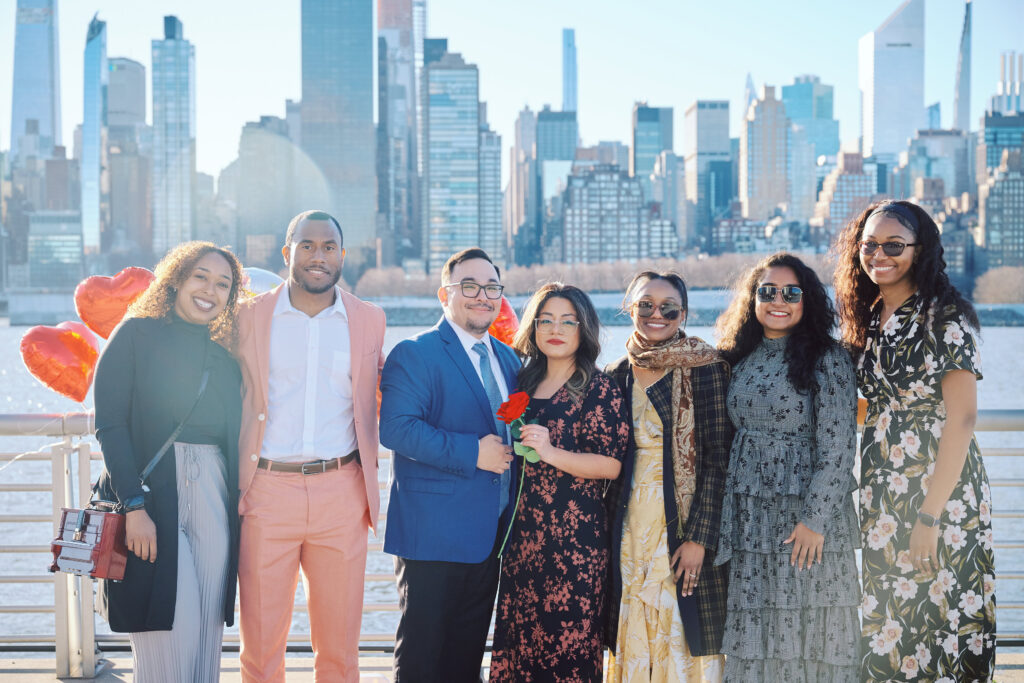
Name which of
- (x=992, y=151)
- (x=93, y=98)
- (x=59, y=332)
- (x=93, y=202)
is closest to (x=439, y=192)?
(x=93, y=202)

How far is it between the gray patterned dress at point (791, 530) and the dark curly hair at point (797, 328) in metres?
0.04

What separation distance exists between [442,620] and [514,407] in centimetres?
73

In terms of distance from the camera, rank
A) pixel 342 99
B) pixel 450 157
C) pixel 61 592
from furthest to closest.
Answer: pixel 450 157 → pixel 342 99 → pixel 61 592

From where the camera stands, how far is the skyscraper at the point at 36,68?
11906cm

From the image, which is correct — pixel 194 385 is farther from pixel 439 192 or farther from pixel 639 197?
pixel 639 197

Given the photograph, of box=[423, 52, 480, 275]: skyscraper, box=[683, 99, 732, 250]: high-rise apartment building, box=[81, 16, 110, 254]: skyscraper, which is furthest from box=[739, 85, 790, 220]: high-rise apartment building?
box=[81, 16, 110, 254]: skyscraper

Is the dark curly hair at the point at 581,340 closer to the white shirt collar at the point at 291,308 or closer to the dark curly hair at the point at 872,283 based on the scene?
the white shirt collar at the point at 291,308

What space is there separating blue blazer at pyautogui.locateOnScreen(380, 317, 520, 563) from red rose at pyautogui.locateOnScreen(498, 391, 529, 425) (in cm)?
16

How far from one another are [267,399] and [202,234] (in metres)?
108

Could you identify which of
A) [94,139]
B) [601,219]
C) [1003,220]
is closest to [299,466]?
[1003,220]

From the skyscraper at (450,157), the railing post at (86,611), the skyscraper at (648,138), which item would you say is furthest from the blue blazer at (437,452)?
the skyscraper at (648,138)

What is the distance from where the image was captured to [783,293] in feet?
8.88

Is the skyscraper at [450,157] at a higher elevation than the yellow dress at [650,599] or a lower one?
higher

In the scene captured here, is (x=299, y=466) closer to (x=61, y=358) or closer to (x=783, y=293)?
(x=61, y=358)
